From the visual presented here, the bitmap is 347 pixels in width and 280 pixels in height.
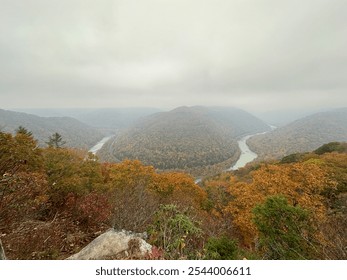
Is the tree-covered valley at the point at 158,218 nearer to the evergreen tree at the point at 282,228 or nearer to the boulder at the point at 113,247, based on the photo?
the evergreen tree at the point at 282,228

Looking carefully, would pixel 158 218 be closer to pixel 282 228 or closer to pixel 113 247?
pixel 113 247

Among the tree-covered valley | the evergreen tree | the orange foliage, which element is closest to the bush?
the tree-covered valley

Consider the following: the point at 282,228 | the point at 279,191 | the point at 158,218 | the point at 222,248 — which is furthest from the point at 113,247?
the point at 279,191

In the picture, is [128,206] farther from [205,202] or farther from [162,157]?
[162,157]

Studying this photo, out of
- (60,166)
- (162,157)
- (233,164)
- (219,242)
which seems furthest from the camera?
(162,157)

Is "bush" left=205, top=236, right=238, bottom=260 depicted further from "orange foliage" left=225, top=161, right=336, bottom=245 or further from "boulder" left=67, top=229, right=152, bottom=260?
"orange foliage" left=225, top=161, right=336, bottom=245

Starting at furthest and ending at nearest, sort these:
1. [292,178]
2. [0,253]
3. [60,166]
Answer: [292,178] → [60,166] → [0,253]

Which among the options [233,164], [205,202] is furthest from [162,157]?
[205,202]

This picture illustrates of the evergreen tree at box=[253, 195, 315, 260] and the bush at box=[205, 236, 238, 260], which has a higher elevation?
the bush at box=[205, 236, 238, 260]
